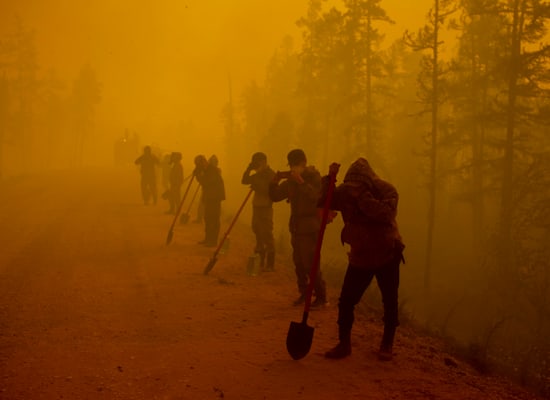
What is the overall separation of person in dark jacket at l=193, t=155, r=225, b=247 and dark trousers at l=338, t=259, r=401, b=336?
26.0 ft

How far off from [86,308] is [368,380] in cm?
512

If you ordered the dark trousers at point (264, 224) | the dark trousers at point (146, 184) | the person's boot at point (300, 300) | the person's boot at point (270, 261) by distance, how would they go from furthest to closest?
the dark trousers at point (146, 184)
the person's boot at point (270, 261)
the dark trousers at point (264, 224)
the person's boot at point (300, 300)

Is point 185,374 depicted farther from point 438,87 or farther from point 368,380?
point 438,87

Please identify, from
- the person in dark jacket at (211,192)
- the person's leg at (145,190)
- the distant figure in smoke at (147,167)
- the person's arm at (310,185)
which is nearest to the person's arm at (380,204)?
the person's arm at (310,185)

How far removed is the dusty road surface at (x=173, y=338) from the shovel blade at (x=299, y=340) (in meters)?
0.16

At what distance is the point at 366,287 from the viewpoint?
18.4 ft

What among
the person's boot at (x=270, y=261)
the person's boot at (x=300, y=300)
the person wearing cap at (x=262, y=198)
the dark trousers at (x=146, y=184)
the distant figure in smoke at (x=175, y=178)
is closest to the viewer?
the person's boot at (x=300, y=300)

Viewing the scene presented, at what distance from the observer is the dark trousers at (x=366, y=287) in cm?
558

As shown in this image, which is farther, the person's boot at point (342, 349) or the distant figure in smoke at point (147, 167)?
the distant figure in smoke at point (147, 167)

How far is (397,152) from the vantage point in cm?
3578

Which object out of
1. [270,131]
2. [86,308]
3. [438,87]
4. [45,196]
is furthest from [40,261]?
[270,131]

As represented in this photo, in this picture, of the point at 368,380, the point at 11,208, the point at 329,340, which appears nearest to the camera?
the point at 368,380

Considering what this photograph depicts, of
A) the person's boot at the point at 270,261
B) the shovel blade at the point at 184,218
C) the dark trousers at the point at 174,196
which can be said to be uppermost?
the dark trousers at the point at 174,196

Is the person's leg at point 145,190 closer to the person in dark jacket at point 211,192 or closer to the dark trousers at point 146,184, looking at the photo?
the dark trousers at point 146,184
